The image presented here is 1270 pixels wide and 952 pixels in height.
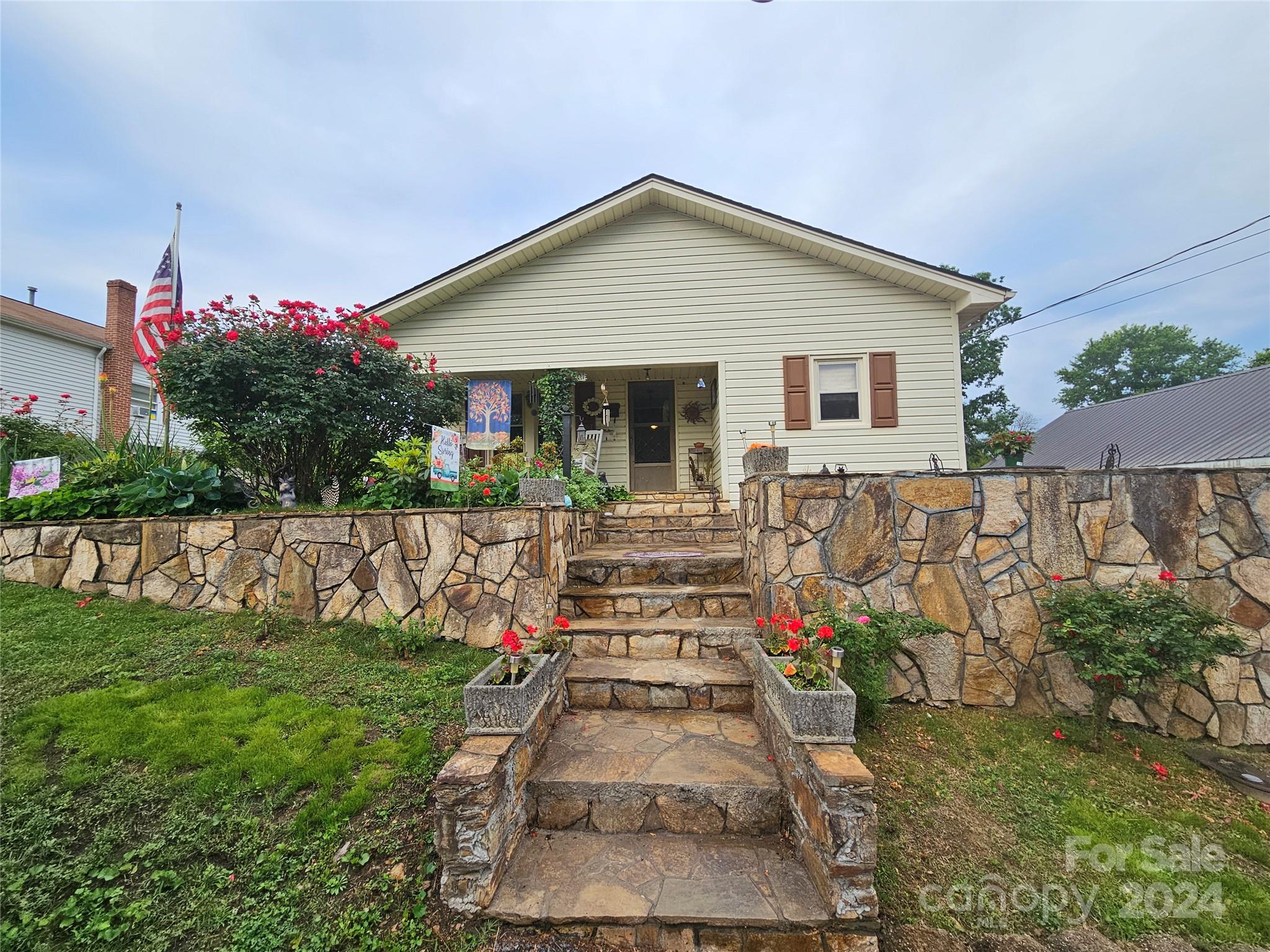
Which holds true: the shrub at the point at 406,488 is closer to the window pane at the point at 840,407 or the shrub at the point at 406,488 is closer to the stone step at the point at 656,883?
the stone step at the point at 656,883

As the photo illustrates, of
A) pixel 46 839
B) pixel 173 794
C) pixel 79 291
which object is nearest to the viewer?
pixel 46 839

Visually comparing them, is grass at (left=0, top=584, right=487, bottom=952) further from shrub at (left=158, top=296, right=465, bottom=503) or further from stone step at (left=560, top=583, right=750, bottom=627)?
shrub at (left=158, top=296, right=465, bottom=503)

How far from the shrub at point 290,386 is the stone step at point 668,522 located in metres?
2.99

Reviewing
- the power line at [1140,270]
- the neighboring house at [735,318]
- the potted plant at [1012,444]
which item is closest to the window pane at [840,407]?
the neighboring house at [735,318]

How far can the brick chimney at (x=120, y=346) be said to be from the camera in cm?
1241

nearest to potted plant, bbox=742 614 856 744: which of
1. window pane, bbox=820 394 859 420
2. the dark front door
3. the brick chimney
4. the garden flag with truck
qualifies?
window pane, bbox=820 394 859 420

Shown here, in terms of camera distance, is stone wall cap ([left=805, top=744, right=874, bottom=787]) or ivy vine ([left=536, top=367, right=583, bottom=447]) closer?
stone wall cap ([left=805, top=744, right=874, bottom=787])

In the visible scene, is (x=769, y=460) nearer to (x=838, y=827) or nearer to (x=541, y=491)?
(x=541, y=491)

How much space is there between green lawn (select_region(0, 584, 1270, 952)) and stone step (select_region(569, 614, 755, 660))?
82 centimetres

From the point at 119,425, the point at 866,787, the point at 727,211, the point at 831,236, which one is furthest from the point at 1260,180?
the point at 119,425

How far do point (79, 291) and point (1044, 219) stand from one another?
112ft

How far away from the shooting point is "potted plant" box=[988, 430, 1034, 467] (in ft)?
19.9

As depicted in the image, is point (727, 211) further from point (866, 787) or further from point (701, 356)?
point (866, 787)

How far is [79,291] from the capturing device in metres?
16.3
